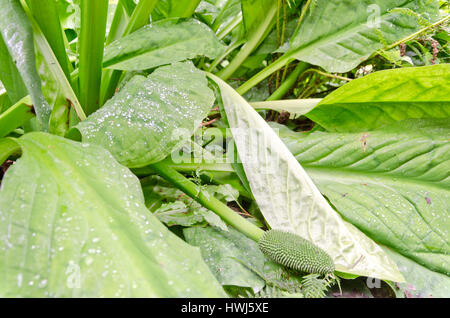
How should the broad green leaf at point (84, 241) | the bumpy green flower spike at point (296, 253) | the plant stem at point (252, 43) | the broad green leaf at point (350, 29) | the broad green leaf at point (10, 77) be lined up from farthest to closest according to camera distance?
the plant stem at point (252, 43) < the broad green leaf at point (350, 29) < the broad green leaf at point (10, 77) < the bumpy green flower spike at point (296, 253) < the broad green leaf at point (84, 241)

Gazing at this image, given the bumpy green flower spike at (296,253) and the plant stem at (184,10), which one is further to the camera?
the plant stem at (184,10)

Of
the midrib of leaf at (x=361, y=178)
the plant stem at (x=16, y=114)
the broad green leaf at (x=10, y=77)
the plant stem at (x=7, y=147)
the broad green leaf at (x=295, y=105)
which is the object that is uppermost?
the broad green leaf at (x=10, y=77)

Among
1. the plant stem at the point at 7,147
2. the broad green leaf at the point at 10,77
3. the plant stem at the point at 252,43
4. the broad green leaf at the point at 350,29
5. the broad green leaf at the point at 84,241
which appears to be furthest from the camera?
the plant stem at the point at 252,43

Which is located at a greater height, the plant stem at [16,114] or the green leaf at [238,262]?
the plant stem at [16,114]

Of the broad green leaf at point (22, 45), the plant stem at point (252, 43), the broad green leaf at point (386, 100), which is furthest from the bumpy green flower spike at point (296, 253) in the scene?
the plant stem at point (252, 43)

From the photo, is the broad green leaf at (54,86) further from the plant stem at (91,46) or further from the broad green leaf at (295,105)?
the broad green leaf at (295,105)

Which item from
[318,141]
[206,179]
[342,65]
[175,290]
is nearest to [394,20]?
[342,65]

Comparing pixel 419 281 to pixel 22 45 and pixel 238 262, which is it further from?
pixel 22 45
